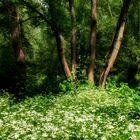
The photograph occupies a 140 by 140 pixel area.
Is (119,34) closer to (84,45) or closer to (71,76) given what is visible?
(71,76)

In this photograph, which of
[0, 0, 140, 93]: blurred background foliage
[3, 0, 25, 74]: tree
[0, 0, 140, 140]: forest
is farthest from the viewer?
[0, 0, 140, 93]: blurred background foliage

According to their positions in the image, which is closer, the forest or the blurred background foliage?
the forest

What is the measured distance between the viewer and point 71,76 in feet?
61.3

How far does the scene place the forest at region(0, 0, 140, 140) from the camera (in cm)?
855

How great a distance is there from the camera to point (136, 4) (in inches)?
1313

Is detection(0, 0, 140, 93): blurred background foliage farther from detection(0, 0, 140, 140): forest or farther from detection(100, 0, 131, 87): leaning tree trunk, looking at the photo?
detection(100, 0, 131, 87): leaning tree trunk

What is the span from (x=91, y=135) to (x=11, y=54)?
86.4 feet

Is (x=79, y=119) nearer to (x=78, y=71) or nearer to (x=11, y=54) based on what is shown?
(x=78, y=71)

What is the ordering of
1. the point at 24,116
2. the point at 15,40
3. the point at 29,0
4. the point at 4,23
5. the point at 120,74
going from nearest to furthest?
the point at 24,116 → the point at 15,40 → the point at 29,0 → the point at 4,23 → the point at 120,74

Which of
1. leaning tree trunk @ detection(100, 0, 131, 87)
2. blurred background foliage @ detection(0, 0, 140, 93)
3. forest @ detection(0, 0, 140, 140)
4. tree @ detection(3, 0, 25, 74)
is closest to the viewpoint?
forest @ detection(0, 0, 140, 140)

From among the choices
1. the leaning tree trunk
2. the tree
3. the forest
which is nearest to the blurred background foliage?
the forest

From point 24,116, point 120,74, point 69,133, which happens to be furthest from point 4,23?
point 69,133

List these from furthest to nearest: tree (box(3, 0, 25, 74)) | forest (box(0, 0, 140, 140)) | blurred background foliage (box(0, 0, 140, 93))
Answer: blurred background foliage (box(0, 0, 140, 93)) → tree (box(3, 0, 25, 74)) → forest (box(0, 0, 140, 140))

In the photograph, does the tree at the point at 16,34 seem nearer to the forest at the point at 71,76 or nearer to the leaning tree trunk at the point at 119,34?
the forest at the point at 71,76
